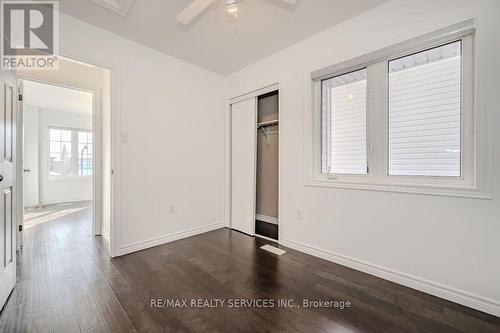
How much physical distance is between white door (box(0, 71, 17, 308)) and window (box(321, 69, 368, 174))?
2955 millimetres

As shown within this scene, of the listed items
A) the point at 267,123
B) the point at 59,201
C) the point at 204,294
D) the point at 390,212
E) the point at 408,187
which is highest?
the point at 267,123

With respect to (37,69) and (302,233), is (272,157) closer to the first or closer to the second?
(302,233)

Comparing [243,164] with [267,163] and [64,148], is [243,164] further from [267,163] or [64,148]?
[64,148]

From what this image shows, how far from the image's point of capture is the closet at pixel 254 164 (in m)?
3.27

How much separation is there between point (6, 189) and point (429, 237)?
3.51 metres

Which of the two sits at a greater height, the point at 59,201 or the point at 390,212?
the point at 390,212

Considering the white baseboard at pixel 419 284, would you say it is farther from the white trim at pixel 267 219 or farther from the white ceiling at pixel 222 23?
the white ceiling at pixel 222 23

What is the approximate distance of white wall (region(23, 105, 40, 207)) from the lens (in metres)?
5.14

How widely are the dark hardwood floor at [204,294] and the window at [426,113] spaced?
113cm

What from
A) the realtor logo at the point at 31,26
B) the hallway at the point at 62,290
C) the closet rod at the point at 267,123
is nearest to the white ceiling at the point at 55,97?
the realtor logo at the point at 31,26

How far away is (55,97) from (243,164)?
4.58 meters

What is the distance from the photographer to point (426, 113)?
1.90m

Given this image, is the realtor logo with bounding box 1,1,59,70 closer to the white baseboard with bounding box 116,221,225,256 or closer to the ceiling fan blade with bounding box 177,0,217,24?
the ceiling fan blade with bounding box 177,0,217,24

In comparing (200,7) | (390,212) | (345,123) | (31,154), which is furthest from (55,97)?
(390,212)
